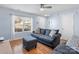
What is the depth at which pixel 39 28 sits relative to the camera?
4.32 ft

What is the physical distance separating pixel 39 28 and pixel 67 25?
16.3 inches

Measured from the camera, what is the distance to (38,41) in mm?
1371

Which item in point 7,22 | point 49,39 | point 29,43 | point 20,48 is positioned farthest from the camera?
point 29,43

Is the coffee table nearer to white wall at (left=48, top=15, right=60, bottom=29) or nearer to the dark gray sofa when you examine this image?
the dark gray sofa

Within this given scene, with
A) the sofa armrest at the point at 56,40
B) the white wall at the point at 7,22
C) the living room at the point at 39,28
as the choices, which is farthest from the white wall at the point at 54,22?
the white wall at the point at 7,22

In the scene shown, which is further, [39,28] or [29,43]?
[29,43]

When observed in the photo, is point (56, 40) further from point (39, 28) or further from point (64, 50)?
point (39, 28)

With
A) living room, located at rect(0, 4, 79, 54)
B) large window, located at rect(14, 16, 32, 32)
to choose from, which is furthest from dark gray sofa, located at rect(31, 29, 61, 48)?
large window, located at rect(14, 16, 32, 32)

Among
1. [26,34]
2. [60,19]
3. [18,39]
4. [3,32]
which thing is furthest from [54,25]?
[3,32]

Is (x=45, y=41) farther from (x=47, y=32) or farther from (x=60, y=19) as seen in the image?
(x=60, y=19)

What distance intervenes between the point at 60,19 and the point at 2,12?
0.80 m

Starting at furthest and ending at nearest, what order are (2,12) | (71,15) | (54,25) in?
(54,25) → (71,15) → (2,12)

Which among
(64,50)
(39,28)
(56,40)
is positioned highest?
(39,28)

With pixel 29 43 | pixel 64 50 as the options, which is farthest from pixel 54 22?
pixel 29 43
